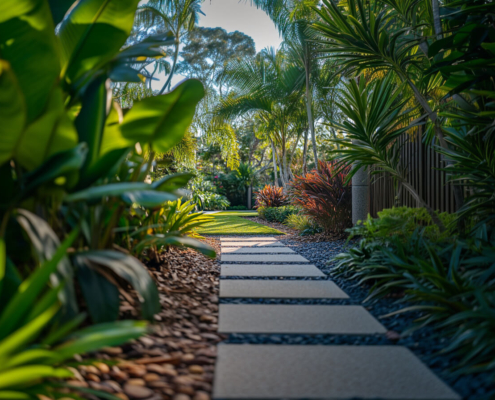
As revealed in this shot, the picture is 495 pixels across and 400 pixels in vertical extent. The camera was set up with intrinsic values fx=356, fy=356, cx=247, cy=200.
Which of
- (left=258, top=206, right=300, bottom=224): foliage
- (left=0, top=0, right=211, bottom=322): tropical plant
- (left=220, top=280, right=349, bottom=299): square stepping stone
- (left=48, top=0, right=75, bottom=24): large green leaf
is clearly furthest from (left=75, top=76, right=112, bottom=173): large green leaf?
(left=258, top=206, right=300, bottom=224): foliage

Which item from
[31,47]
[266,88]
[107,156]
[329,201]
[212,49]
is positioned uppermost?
[212,49]

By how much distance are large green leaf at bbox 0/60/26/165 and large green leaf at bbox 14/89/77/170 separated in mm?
53

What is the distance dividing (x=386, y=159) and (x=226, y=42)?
18330 millimetres

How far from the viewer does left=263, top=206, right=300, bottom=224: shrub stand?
900cm

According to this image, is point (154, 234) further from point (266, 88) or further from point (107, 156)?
point (266, 88)

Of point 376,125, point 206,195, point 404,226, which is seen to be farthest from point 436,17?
point 206,195

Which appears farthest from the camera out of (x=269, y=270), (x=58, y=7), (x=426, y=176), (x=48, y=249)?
(x=426, y=176)

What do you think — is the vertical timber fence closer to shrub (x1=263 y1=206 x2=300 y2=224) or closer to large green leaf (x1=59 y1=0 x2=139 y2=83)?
large green leaf (x1=59 y1=0 x2=139 y2=83)

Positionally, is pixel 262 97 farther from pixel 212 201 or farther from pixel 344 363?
pixel 344 363

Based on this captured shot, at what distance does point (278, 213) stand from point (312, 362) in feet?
26.6

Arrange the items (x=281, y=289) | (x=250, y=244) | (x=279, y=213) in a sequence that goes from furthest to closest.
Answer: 1. (x=279, y=213)
2. (x=250, y=244)
3. (x=281, y=289)

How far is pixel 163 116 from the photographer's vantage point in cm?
165

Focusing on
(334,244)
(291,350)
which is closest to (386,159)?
(334,244)

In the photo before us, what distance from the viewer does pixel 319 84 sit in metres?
8.87
